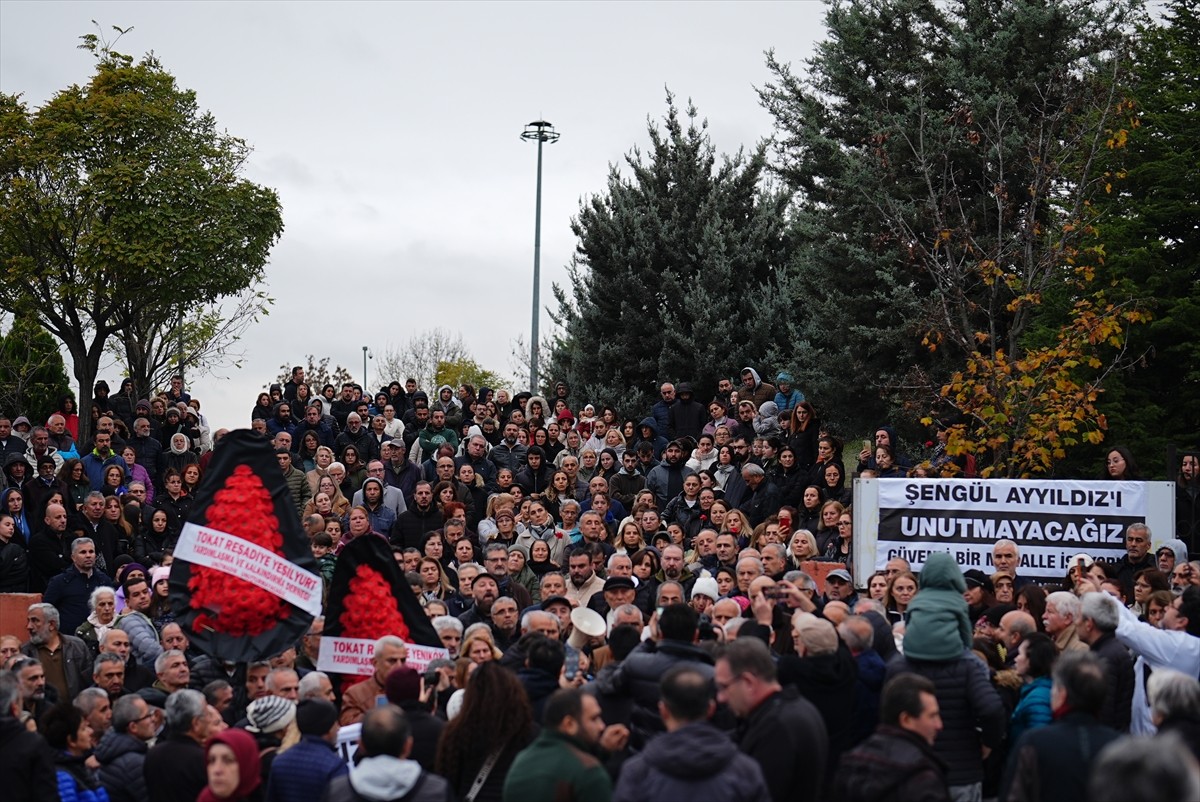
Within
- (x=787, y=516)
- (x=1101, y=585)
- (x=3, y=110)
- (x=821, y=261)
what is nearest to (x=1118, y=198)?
(x=821, y=261)

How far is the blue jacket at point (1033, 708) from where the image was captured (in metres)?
7.95

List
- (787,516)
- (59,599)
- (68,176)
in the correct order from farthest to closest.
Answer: (68,176) → (787,516) → (59,599)

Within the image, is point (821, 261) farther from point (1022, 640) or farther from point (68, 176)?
point (1022, 640)

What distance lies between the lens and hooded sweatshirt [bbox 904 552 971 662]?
7723 millimetres

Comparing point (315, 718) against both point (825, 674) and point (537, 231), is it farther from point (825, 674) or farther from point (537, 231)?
point (537, 231)

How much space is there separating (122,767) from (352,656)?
1.90 meters

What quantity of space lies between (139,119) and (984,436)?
16013 mm

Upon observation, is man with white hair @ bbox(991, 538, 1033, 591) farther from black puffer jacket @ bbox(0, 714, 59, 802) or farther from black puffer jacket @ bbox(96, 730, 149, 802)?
black puffer jacket @ bbox(0, 714, 59, 802)

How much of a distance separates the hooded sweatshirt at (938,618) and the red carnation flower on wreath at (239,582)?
4414 millimetres

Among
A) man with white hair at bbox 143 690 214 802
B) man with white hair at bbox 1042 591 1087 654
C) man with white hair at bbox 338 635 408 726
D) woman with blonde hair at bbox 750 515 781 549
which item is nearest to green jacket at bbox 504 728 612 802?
man with white hair at bbox 143 690 214 802

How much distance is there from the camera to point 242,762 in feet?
22.8

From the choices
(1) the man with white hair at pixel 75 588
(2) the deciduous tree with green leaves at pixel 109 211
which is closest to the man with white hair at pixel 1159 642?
(1) the man with white hair at pixel 75 588

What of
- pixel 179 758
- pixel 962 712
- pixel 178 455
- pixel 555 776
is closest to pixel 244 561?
pixel 179 758

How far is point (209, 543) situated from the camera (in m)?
9.77
